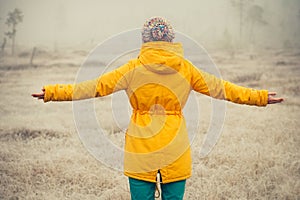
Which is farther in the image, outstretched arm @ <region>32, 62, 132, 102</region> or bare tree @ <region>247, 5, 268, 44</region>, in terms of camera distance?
bare tree @ <region>247, 5, 268, 44</region>

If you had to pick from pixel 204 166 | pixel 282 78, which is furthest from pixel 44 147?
pixel 282 78

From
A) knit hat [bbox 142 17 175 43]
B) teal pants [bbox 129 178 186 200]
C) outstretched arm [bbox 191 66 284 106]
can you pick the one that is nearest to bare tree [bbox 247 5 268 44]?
outstretched arm [bbox 191 66 284 106]

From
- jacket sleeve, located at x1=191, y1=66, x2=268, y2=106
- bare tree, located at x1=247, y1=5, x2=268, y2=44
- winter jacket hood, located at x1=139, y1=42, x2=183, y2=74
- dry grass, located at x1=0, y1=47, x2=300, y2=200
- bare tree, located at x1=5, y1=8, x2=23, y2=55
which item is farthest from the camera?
bare tree, located at x1=5, y1=8, x2=23, y2=55

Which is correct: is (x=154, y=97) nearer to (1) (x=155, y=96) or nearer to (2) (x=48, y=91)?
(1) (x=155, y=96)

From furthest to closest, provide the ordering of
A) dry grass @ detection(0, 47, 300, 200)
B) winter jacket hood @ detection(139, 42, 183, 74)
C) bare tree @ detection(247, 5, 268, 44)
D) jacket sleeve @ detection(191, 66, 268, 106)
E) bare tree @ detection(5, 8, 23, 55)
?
bare tree @ detection(5, 8, 23, 55) → bare tree @ detection(247, 5, 268, 44) → dry grass @ detection(0, 47, 300, 200) → jacket sleeve @ detection(191, 66, 268, 106) → winter jacket hood @ detection(139, 42, 183, 74)

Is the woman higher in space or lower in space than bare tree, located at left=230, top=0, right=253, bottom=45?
lower

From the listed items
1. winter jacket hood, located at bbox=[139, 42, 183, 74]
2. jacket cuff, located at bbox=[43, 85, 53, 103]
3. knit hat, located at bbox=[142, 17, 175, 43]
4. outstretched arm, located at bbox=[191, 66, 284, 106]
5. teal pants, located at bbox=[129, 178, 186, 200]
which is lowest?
teal pants, located at bbox=[129, 178, 186, 200]

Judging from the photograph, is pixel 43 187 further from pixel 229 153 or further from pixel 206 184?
pixel 229 153

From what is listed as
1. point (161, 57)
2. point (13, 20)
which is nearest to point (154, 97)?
point (161, 57)

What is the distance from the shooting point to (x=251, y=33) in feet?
34.2

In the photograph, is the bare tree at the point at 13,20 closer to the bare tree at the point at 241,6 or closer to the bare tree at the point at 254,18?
the bare tree at the point at 241,6

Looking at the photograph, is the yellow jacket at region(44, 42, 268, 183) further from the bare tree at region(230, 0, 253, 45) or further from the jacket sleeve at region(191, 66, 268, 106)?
the bare tree at region(230, 0, 253, 45)

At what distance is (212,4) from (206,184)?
23.3 ft

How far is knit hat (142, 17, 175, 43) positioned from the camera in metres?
1.92
